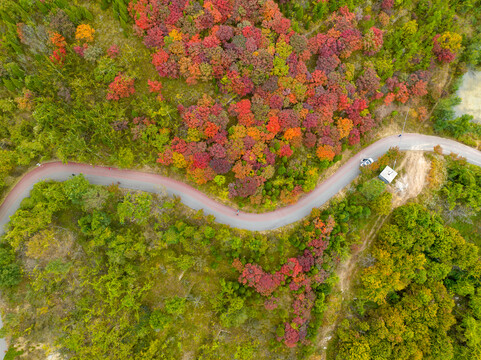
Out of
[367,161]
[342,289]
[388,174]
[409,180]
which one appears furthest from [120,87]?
[409,180]

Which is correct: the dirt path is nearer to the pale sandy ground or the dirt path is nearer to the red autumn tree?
the pale sandy ground

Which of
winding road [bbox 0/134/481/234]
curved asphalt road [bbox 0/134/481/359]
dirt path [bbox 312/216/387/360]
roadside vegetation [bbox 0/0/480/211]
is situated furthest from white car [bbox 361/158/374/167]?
dirt path [bbox 312/216/387/360]

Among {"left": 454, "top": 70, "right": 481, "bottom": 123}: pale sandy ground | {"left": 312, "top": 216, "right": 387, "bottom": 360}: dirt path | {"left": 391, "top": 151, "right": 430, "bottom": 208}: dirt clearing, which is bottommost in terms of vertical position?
{"left": 312, "top": 216, "right": 387, "bottom": 360}: dirt path

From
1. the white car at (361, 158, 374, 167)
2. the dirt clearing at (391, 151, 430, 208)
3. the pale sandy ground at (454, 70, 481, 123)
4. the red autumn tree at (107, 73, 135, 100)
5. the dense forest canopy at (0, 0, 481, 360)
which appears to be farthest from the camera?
the pale sandy ground at (454, 70, 481, 123)

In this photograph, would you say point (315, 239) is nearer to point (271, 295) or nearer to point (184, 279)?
point (271, 295)

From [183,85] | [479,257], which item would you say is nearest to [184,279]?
[183,85]

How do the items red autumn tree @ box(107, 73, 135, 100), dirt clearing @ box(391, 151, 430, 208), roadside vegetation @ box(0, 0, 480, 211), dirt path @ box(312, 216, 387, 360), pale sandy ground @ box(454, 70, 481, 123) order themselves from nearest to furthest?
1. red autumn tree @ box(107, 73, 135, 100)
2. roadside vegetation @ box(0, 0, 480, 211)
3. dirt path @ box(312, 216, 387, 360)
4. dirt clearing @ box(391, 151, 430, 208)
5. pale sandy ground @ box(454, 70, 481, 123)

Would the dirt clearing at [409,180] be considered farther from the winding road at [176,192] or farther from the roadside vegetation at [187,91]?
the roadside vegetation at [187,91]

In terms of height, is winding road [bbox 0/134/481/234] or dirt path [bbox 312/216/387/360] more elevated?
winding road [bbox 0/134/481/234]

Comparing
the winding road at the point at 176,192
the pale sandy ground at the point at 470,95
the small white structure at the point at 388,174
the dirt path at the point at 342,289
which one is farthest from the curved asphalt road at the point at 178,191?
the pale sandy ground at the point at 470,95
